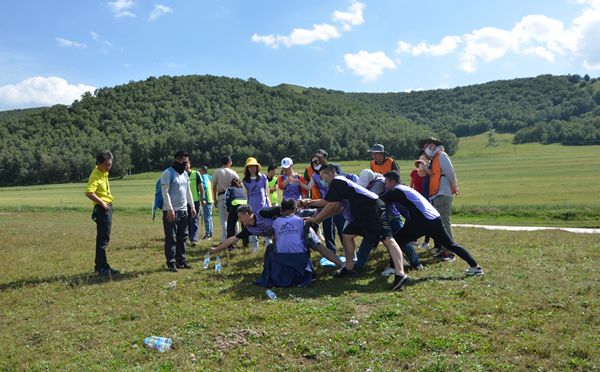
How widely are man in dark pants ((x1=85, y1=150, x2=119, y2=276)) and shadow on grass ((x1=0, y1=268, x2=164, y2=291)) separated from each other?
28 centimetres

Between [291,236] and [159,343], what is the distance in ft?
10.8

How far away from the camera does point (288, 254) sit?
8.33 meters

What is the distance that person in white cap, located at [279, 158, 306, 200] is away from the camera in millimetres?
11383

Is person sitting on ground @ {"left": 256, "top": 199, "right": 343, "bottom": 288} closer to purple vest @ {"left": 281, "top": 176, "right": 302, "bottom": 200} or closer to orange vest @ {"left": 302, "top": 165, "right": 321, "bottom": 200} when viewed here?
orange vest @ {"left": 302, "top": 165, "right": 321, "bottom": 200}

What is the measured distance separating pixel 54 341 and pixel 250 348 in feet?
9.18

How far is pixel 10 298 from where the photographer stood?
8.20m

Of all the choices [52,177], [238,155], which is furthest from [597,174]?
[52,177]

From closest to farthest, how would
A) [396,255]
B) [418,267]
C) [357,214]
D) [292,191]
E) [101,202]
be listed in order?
[396,255], [357,214], [418,267], [101,202], [292,191]

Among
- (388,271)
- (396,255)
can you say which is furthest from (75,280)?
(396,255)

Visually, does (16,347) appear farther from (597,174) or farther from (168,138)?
(168,138)

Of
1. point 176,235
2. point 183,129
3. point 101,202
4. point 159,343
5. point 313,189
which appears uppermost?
point 183,129

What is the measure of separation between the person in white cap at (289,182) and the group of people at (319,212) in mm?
26

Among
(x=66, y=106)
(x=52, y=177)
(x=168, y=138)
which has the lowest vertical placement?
(x=52, y=177)

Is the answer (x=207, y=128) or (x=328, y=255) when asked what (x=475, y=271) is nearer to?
(x=328, y=255)
